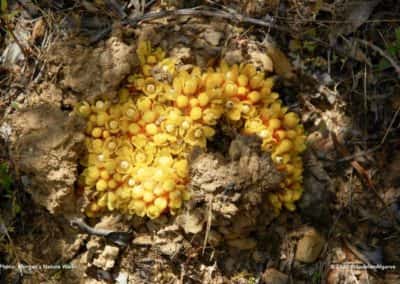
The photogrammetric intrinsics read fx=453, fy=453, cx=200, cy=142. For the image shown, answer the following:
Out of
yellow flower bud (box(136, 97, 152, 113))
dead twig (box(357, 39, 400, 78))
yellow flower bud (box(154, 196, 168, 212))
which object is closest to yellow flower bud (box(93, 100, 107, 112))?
yellow flower bud (box(136, 97, 152, 113))

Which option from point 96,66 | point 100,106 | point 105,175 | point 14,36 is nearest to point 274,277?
point 105,175

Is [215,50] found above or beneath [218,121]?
above

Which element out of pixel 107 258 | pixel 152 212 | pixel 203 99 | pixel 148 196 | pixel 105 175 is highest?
pixel 203 99

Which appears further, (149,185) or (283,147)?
(283,147)

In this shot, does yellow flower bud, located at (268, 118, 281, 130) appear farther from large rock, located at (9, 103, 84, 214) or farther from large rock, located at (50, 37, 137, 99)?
large rock, located at (9, 103, 84, 214)

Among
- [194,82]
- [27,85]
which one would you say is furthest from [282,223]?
[27,85]

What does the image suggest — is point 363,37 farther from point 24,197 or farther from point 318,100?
point 24,197

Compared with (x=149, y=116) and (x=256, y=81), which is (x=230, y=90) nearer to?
(x=256, y=81)
